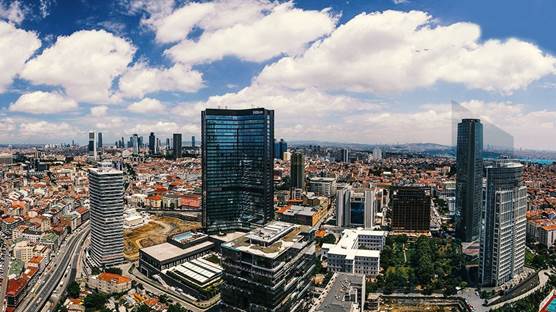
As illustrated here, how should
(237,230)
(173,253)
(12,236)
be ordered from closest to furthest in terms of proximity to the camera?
(173,253) → (237,230) → (12,236)

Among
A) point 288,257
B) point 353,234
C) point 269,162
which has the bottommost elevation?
point 353,234

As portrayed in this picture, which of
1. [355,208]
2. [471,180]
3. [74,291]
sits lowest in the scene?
[74,291]

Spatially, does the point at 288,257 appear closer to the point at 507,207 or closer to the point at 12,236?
the point at 507,207

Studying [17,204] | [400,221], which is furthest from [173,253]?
[17,204]

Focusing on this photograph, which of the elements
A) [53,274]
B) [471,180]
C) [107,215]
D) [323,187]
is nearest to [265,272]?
[107,215]

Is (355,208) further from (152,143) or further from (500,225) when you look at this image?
(152,143)

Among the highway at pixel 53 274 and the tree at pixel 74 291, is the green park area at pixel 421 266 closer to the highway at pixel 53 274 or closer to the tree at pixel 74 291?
the tree at pixel 74 291

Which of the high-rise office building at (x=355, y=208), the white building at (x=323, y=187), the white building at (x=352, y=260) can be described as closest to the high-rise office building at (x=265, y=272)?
the white building at (x=352, y=260)
